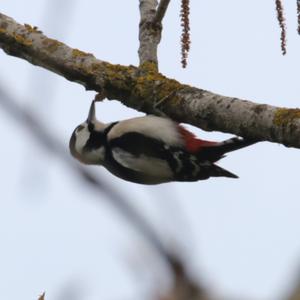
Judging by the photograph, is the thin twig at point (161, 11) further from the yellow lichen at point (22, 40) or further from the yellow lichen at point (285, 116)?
the yellow lichen at point (285, 116)

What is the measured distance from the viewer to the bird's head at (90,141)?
15.6 feet

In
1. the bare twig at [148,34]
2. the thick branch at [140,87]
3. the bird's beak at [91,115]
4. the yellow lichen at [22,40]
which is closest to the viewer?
the thick branch at [140,87]

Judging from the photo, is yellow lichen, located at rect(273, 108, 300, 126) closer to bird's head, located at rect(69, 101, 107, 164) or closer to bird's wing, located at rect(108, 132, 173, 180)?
bird's wing, located at rect(108, 132, 173, 180)

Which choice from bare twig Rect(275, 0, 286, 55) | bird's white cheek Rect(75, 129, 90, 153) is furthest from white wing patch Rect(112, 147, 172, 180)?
bare twig Rect(275, 0, 286, 55)

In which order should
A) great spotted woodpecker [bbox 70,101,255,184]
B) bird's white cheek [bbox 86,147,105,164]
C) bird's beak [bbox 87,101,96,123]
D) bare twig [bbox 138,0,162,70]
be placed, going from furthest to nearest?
bird's beak [bbox 87,101,96,123]
bird's white cheek [bbox 86,147,105,164]
great spotted woodpecker [bbox 70,101,255,184]
bare twig [bbox 138,0,162,70]

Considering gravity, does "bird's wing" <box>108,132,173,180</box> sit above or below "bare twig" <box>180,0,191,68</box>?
below

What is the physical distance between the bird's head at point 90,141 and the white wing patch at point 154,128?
0.59ft

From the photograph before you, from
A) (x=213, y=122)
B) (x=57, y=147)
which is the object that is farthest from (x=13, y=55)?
(x=57, y=147)

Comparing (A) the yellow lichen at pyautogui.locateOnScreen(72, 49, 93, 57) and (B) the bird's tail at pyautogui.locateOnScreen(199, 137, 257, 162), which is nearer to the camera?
(A) the yellow lichen at pyautogui.locateOnScreen(72, 49, 93, 57)

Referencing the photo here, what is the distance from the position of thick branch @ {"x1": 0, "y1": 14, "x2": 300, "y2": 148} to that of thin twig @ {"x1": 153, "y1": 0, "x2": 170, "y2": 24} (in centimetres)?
37

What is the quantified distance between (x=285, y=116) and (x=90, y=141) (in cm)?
218

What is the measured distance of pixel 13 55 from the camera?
13.1 feet

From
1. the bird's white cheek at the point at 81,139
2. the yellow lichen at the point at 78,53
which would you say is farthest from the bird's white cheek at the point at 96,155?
the yellow lichen at the point at 78,53

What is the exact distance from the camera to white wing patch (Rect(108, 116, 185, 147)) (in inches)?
158
